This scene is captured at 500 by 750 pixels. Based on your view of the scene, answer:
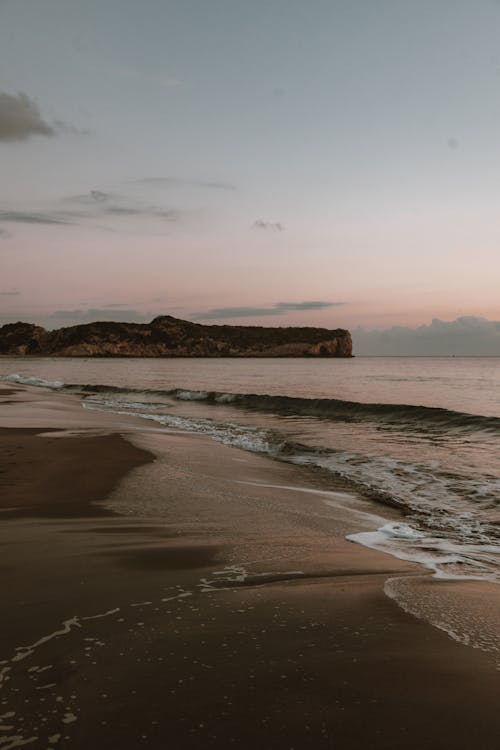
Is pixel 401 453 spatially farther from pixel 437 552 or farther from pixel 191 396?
pixel 191 396

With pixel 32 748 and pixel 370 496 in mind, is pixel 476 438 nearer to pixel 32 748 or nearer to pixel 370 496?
pixel 370 496

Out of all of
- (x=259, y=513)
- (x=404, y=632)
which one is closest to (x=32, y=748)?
(x=404, y=632)

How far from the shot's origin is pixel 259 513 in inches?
256

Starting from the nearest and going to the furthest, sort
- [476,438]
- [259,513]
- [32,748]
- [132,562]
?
[32,748], [132,562], [259,513], [476,438]

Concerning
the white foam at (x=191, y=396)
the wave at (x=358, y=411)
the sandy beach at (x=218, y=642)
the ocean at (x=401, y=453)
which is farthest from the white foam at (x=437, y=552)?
the white foam at (x=191, y=396)

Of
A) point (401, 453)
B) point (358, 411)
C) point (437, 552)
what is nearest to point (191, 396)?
point (358, 411)

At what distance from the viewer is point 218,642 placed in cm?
282

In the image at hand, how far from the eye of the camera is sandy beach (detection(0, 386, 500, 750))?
2.11 meters

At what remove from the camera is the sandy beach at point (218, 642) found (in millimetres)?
2105

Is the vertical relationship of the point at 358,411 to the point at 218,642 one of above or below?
below

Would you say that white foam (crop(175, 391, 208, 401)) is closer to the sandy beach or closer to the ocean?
the ocean

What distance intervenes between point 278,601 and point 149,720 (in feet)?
4.91

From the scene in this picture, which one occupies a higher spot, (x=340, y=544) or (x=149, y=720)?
(x=149, y=720)

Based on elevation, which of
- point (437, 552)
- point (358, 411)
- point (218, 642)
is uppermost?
point (218, 642)
